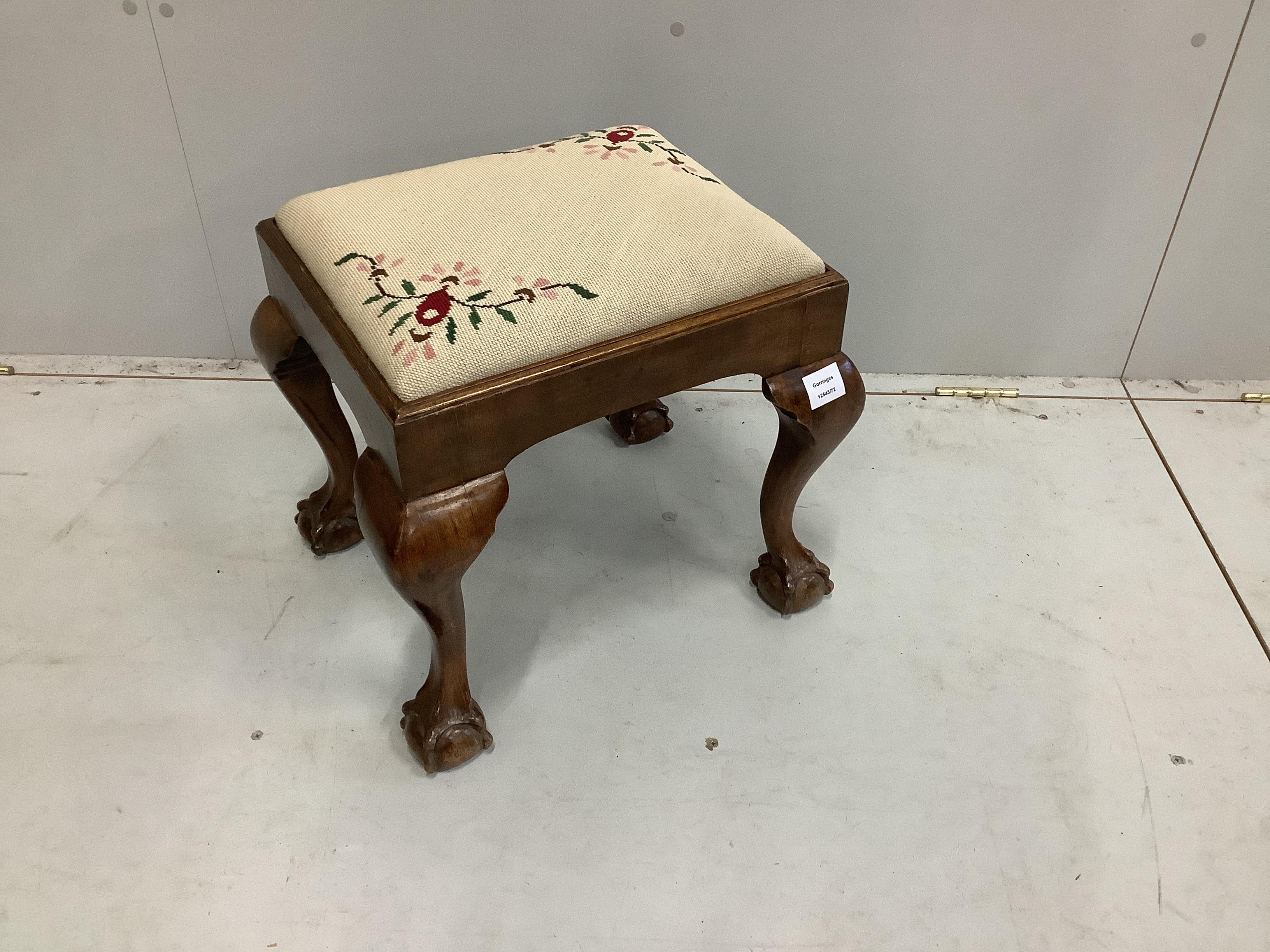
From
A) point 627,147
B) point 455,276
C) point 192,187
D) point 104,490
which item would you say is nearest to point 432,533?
point 455,276

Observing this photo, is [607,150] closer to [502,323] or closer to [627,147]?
[627,147]

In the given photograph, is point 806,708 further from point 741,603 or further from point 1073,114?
point 1073,114

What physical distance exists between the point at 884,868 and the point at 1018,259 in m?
0.94

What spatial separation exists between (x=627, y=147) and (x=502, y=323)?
0.35 meters

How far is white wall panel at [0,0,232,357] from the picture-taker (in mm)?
1306

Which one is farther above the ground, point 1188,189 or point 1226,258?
point 1188,189

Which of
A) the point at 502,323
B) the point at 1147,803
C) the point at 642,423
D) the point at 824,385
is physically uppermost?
the point at 502,323

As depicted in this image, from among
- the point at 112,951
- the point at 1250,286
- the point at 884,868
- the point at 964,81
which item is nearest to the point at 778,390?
the point at 884,868

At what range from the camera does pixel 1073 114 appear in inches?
53.6

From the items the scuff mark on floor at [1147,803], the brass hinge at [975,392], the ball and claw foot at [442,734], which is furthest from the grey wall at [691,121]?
the ball and claw foot at [442,734]

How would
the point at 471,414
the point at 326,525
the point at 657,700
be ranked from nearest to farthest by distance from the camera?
the point at 471,414, the point at 657,700, the point at 326,525

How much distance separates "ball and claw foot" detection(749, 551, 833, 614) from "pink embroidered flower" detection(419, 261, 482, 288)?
53 cm

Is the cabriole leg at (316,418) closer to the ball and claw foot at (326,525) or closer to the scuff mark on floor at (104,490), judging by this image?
the ball and claw foot at (326,525)

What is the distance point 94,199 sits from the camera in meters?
1.44
